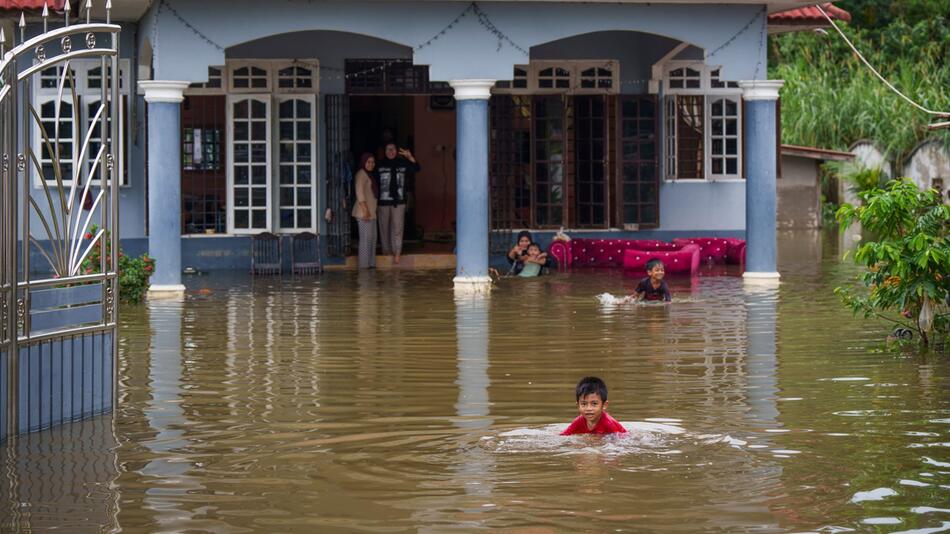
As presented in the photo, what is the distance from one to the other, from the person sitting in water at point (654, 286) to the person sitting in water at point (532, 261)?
3.89m

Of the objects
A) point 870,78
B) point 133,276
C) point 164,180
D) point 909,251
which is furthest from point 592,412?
point 870,78

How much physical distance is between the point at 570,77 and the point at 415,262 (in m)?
3.48

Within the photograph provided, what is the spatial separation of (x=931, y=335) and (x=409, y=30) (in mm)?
7957

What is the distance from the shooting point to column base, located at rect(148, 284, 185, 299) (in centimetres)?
1841

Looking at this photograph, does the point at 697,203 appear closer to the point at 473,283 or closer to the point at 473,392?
the point at 473,283

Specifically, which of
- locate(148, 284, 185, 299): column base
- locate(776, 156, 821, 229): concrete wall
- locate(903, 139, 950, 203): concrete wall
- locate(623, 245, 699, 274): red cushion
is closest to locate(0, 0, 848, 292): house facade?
locate(148, 284, 185, 299): column base

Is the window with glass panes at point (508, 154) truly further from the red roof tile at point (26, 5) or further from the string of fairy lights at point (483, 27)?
the red roof tile at point (26, 5)

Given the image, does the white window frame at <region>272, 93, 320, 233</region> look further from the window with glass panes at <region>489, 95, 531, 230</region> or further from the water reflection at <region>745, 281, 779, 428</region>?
the water reflection at <region>745, 281, 779, 428</region>

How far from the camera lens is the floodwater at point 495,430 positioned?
300 inches

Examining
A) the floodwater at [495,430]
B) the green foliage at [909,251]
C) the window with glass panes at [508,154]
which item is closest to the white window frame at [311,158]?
the window with glass panes at [508,154]

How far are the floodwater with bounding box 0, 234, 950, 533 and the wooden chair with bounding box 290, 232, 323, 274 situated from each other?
5.08 metres

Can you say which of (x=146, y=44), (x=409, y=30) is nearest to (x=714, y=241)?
(x=409, y=30)

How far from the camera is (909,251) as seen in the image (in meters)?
12.9

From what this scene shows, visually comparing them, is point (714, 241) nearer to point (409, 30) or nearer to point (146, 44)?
point (409, 30)
